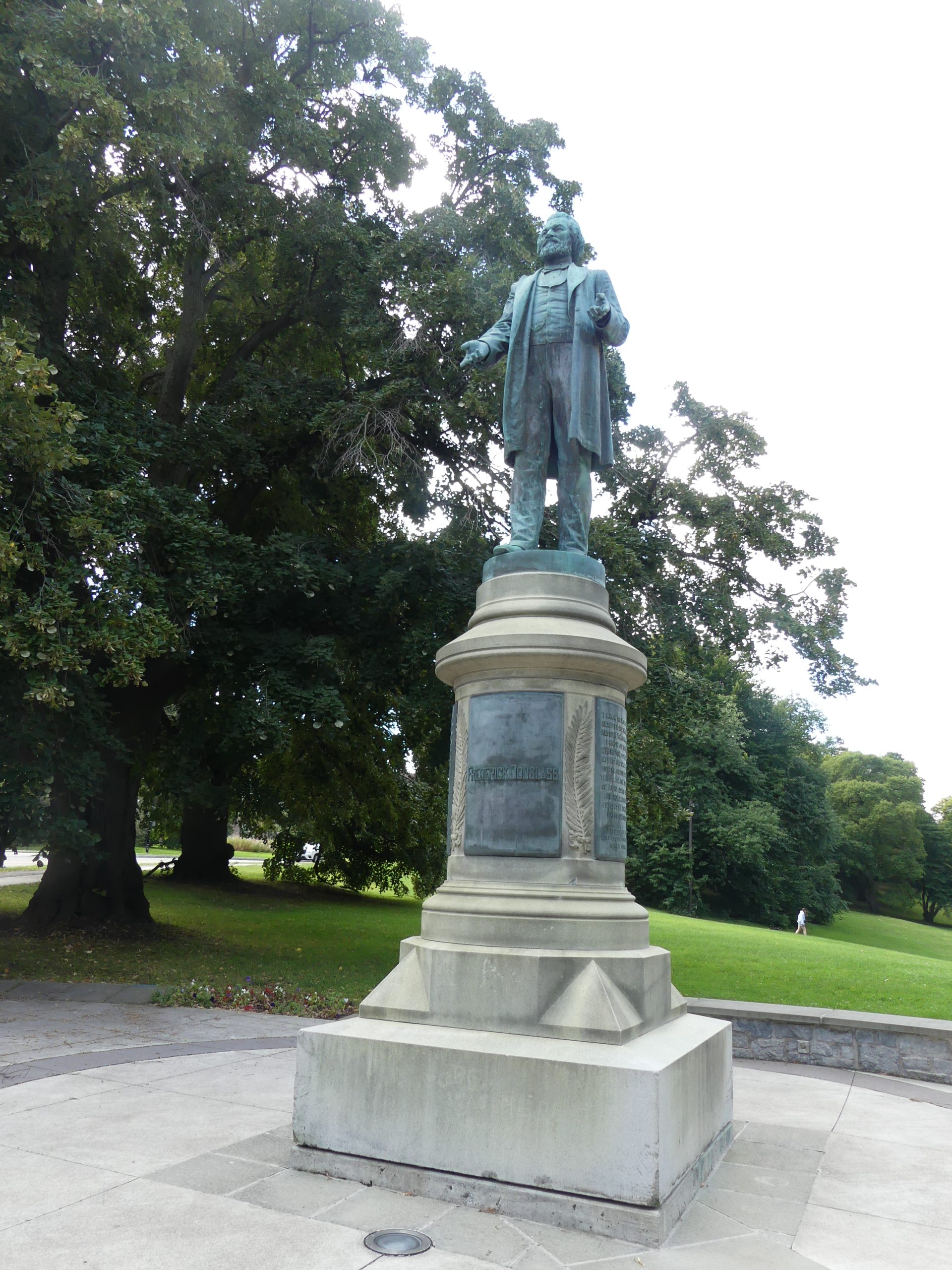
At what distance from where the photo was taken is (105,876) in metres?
15.5

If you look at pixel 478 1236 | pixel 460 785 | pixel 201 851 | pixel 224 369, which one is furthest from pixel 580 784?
pixel 201 851

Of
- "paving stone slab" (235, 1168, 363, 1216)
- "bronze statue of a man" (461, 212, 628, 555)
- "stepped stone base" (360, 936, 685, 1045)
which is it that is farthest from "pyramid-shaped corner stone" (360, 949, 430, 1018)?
"bronze statue of a man" (461, 212, 628, 555)

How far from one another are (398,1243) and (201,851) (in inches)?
913

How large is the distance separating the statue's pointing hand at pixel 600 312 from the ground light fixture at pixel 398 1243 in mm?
5466

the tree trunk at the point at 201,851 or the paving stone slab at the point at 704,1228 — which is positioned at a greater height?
the tree trunk at the point at 201,851

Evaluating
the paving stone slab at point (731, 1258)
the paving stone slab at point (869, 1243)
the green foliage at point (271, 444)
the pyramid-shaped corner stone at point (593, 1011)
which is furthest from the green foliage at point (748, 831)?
the paving stone slab at point (731, 1258)

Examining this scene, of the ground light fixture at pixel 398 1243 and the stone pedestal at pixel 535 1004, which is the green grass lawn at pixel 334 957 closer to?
the stone pedestal at pixel 535 1004

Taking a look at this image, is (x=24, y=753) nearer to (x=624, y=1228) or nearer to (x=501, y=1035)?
(x=501, y=1035)

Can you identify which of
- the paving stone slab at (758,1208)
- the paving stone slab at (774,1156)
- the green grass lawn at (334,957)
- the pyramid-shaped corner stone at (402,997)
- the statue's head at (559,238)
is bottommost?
the green grass lawn at (334,957)

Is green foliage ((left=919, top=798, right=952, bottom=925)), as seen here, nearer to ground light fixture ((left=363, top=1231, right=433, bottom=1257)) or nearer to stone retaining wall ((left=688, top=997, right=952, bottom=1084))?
stone retaining wall ((left=688, top=997, right=952, bottom=1084))

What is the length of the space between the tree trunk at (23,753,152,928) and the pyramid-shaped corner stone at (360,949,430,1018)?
10.6 metres

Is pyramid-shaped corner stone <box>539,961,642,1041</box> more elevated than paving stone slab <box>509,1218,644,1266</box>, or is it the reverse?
pyramid-shaped corner stone <box>539,961,642,1041</box>

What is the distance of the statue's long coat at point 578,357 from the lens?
6.74m

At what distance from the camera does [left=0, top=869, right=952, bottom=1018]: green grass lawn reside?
40.9 ft
